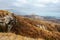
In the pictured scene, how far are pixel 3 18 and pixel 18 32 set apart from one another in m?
3.09

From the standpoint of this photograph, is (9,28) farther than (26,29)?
No

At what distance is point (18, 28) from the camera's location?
26844mm

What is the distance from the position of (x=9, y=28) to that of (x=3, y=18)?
71.7 inches

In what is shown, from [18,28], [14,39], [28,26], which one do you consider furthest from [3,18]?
[14,39]

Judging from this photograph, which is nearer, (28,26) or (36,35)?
(36,35)

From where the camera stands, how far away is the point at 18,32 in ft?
85.7

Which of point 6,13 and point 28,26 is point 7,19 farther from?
point 28,26

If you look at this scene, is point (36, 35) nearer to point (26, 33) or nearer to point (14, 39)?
point (26, 33)

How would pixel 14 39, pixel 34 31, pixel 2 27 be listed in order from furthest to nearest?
pixel 34 31 < pixel 2 27 < pixel 14 39

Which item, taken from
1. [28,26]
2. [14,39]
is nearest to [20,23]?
[28,26]

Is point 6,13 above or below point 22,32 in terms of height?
above

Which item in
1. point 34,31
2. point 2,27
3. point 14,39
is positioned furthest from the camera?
point 34,31

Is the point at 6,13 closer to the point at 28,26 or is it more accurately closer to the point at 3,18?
the point at 3,18

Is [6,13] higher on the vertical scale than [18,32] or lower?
higher
